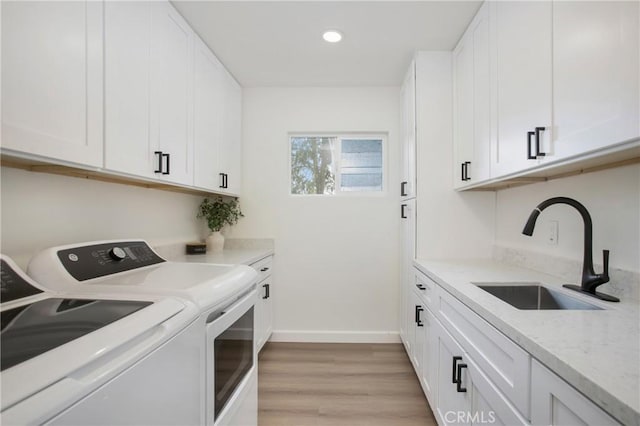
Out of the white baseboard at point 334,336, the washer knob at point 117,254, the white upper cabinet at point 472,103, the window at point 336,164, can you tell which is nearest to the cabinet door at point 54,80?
the washer knob at point 117,254

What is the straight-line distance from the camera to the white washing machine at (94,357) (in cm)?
52

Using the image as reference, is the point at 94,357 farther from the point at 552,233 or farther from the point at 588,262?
the point at 552,233

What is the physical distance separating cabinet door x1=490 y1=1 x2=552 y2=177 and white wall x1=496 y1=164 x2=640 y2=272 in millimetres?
343

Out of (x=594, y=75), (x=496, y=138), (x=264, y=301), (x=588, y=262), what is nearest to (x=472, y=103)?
(x=496, y=138)

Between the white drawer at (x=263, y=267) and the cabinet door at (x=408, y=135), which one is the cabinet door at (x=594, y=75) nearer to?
the cabinet door at (x=408, y=135)

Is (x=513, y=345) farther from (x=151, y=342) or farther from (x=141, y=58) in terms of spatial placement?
(x=141, y=58)

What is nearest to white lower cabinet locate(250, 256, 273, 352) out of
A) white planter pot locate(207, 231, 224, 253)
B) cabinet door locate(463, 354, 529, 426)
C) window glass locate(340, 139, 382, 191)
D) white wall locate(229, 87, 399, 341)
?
white wall locate(229, 87, 399, 341)

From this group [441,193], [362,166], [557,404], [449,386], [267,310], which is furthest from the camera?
[362,166]

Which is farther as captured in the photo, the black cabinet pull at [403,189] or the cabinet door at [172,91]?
the black cabinet pull at [403,189]

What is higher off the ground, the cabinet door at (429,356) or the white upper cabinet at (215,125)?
the white upper cabinet at (215,125)

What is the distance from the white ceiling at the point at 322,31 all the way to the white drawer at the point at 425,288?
1.62 metres

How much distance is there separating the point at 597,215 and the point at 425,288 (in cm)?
93

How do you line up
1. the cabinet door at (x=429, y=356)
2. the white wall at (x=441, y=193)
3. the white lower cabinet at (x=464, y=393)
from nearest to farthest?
the white lower cabinet at (x=464, y=393), the cabinet door at (x=429, y=356), the white wall at (x=441, y=193)

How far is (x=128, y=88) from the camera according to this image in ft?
4.44
